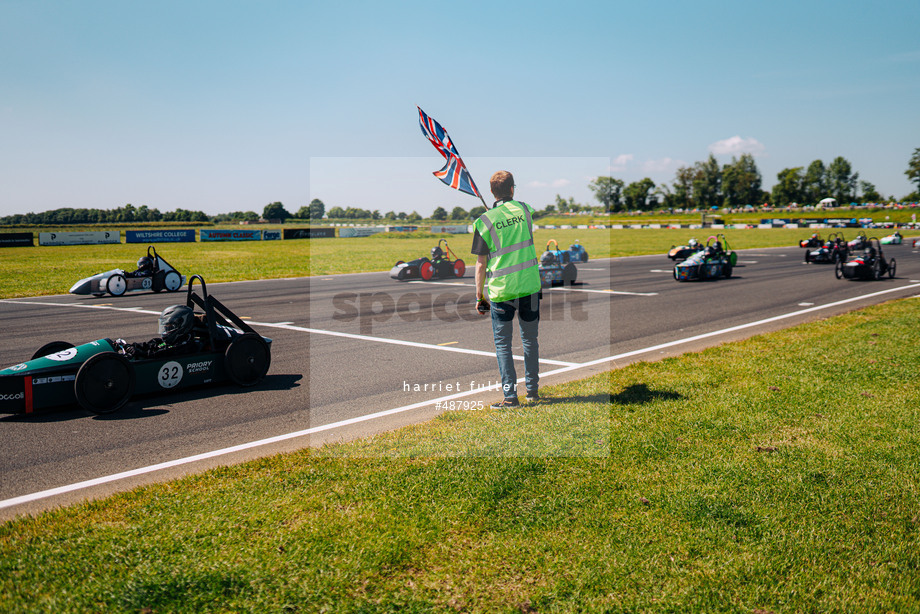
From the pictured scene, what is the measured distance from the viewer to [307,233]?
56.1m

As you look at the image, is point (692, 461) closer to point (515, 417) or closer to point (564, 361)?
point (515, 417)

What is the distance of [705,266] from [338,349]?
14762mm

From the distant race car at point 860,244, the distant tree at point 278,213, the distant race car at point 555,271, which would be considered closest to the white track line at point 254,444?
the distant race car at point 555,271

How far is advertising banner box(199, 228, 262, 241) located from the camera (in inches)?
1965

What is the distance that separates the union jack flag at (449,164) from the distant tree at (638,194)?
492 ft

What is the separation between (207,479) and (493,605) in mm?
2526

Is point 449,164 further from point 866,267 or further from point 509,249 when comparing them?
point 866,267

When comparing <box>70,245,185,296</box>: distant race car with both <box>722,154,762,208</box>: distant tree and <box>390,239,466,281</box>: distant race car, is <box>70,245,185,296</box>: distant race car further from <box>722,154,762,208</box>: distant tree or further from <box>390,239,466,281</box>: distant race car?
<box>722,154,762,208</box>: distant tree

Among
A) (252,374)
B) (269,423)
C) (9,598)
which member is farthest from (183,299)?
(9,598)

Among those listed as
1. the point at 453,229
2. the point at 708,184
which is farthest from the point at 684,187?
the point at 453,229

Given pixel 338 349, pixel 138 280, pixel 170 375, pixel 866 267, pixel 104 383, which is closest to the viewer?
A: pixel 104 383

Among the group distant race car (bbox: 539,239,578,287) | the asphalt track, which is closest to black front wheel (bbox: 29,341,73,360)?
the asphalt track

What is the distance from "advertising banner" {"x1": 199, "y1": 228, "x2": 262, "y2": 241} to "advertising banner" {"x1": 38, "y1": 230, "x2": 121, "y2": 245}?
6.43 metres

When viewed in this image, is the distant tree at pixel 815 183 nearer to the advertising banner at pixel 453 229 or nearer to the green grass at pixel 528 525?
the advertising banner at pixel 453 229
